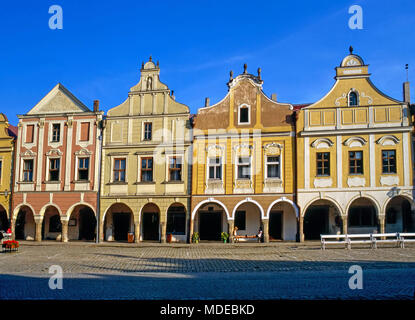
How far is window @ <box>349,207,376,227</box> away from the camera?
96.7ft

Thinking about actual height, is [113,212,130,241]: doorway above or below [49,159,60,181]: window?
below

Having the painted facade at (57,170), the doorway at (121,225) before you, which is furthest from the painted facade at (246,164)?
the painted facade at (57,170)

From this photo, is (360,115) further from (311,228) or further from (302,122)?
(311,228)

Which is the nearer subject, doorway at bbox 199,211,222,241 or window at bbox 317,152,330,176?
window at bbox 317,152,330,176

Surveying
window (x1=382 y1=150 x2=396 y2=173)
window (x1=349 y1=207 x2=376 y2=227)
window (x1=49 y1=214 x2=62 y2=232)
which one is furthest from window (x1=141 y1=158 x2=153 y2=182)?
window (x1=382 y1=150 x2=396 y2=173)

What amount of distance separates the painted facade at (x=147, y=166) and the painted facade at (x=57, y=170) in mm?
1360

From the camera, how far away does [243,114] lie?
30281 mm

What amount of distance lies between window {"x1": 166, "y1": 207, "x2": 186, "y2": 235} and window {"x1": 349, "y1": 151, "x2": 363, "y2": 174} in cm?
1236

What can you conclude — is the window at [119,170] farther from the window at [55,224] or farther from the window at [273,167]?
the window at [273,167]

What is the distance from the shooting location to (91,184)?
31703 millimetres

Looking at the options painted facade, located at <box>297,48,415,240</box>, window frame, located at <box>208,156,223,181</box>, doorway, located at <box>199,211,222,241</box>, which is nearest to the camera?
painted facade, located at <box>297,48,415,240</box>

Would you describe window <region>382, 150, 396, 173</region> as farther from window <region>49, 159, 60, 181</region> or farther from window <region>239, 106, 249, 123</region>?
window <region>49, 159, 60, 181</region>

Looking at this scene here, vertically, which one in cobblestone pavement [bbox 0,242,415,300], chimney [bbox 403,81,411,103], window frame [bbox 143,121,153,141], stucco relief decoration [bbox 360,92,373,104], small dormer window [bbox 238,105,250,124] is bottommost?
cobblestone pavement [bbox 0,242,415,300]

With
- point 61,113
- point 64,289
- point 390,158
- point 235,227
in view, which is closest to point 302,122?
point 390,158
